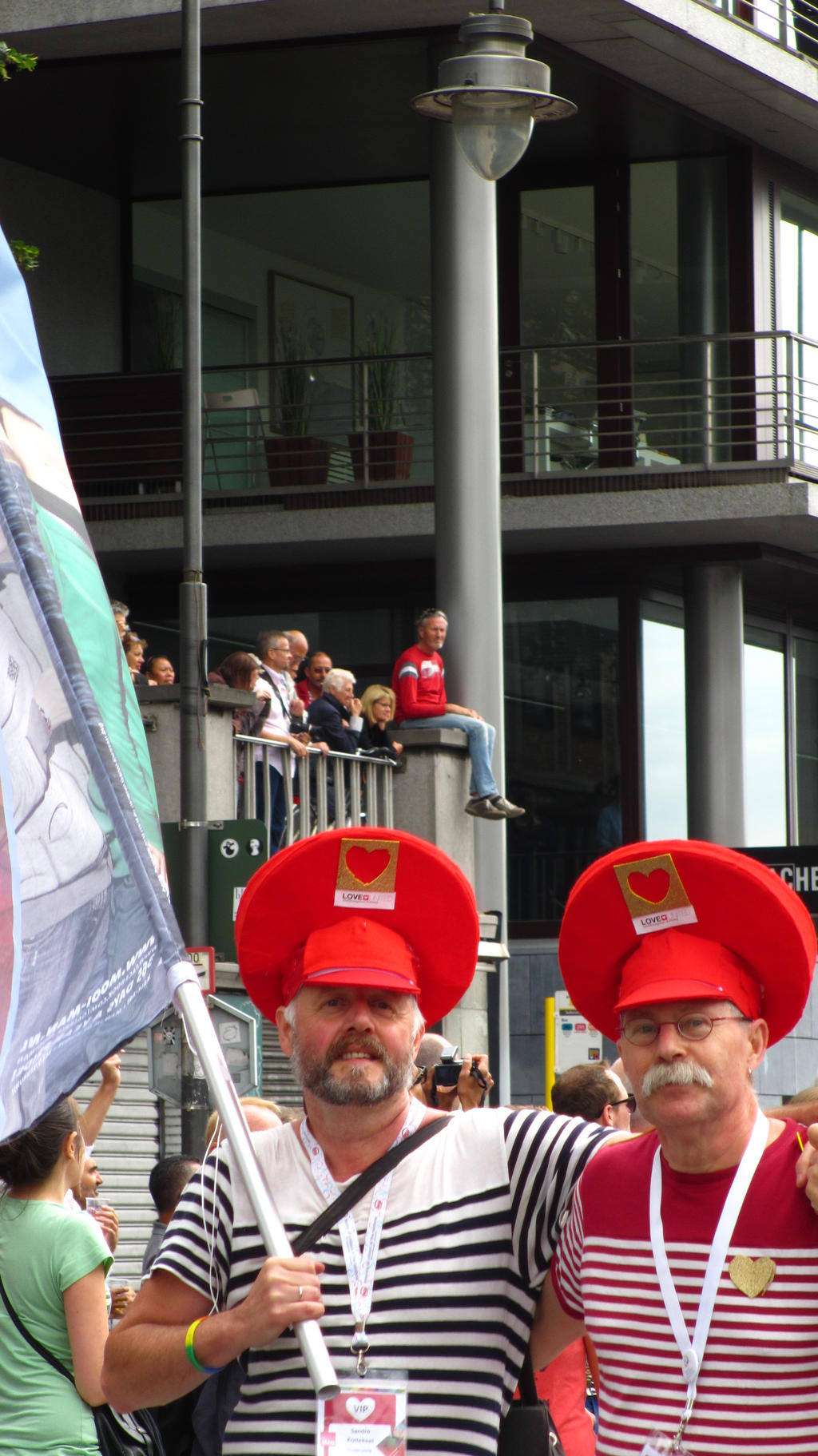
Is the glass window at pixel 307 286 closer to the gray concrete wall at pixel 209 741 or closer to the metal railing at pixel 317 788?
the metal railing at pixel 317 788

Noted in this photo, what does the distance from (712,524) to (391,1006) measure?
62.6 ft

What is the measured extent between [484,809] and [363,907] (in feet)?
41.7

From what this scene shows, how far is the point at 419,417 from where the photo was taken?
976 inches

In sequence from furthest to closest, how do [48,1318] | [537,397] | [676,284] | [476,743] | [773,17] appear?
[676,284] < [537,397] < [773,17] < [476,743] < [48,1318]

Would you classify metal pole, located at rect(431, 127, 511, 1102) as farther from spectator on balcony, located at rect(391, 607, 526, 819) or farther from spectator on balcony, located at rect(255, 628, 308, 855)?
spectator on balcony, located at rect(255, 628, 308, 855)

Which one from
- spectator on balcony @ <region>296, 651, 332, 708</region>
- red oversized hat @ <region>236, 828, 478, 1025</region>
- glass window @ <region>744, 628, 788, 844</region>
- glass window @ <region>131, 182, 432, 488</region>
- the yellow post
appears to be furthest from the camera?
glass window @ <region>744, 628, 788, 844</region>

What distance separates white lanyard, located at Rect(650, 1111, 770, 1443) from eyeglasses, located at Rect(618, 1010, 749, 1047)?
17 cm

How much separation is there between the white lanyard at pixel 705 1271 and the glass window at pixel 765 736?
22088 mm

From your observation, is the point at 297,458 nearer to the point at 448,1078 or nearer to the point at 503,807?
the point at 503,807

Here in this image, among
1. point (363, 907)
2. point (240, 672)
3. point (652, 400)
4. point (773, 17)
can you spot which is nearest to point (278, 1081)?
point (240, 672)

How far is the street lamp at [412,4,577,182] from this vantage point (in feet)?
37.1

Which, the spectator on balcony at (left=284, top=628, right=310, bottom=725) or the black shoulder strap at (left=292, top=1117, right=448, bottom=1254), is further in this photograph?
the spectator on balcony at (left=284, top=628, right=310, bottom=725)

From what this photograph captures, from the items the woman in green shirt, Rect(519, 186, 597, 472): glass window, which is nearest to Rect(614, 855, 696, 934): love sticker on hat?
the woman in green shirt

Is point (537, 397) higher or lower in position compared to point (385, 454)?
higher
